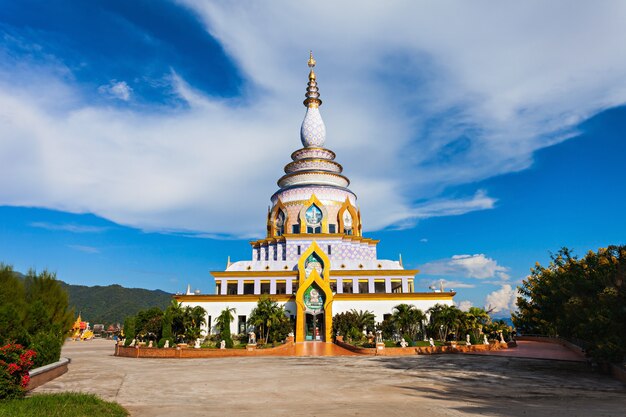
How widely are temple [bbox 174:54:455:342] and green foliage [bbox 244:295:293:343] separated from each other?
8.87 ft

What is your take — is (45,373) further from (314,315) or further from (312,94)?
(312,94)

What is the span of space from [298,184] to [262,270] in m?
11.5

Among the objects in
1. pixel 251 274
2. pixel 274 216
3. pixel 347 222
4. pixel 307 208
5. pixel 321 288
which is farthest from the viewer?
pixel 274 216

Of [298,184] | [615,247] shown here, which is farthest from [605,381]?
[298,184]

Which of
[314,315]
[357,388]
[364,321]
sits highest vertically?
→ [314,315]

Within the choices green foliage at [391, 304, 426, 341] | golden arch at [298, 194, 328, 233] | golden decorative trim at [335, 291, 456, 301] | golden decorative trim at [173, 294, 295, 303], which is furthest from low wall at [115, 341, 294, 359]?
golden arch at [298, 194, 328, 233]

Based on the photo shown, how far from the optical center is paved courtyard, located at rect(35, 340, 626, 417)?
12.0 meters

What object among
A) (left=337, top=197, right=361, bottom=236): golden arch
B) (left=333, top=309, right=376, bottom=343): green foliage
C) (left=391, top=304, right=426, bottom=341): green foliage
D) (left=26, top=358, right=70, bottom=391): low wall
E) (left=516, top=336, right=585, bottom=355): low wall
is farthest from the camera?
(left=337, top=197, right=361, bottom=236): golden arch

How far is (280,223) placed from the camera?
50.4 metres

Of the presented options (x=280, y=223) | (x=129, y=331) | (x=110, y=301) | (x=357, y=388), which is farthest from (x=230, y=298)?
(x=110, y=301)

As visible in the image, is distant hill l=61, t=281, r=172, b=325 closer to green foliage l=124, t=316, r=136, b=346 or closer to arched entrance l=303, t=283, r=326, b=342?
green foliage l=124, t=316, r=136, b=346

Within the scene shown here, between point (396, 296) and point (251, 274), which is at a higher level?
point (251, 274)

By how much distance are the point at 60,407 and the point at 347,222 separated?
131 ft

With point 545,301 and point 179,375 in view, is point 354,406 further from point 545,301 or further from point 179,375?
point 545,301
